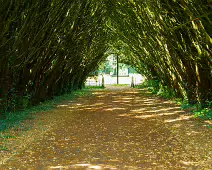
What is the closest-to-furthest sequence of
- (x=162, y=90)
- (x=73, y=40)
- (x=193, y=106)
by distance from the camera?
(x=193, y=106) < (x=73, y=40) < (x=162, y=90)

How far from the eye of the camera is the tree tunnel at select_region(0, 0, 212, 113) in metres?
10.6

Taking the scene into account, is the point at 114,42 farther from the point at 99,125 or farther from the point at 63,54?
the point at 99,125

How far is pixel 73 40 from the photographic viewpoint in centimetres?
1831

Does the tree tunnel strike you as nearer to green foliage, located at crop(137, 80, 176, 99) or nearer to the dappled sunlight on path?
green foliage, located at crop(137, 80, 176, 99)

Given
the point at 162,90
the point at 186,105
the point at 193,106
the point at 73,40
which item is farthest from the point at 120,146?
the point at 162,90

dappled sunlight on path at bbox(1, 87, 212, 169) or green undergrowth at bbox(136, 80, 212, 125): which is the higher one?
green undergrowth at bbox(136, 80, 212, 125)

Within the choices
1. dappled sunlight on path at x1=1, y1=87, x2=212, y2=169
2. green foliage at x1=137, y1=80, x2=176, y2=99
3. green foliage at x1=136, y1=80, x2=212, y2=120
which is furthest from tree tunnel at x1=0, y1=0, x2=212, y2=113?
dappled sunlight on path at x1=1, y1=87, x2=212, y2=169

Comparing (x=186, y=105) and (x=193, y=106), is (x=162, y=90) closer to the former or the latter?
(x=186, y=105)

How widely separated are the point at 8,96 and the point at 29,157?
7.02 m

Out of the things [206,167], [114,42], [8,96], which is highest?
[114,42]

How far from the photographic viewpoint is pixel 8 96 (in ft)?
42.3

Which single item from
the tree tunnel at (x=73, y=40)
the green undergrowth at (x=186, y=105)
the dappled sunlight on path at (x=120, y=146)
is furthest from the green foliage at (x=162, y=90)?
the dappled sunlight on path at (x=120, y=146)

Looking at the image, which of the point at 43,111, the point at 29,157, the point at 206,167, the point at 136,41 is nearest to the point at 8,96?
the point at 43,111

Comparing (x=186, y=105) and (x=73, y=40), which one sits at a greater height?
(x=73, y=40)
